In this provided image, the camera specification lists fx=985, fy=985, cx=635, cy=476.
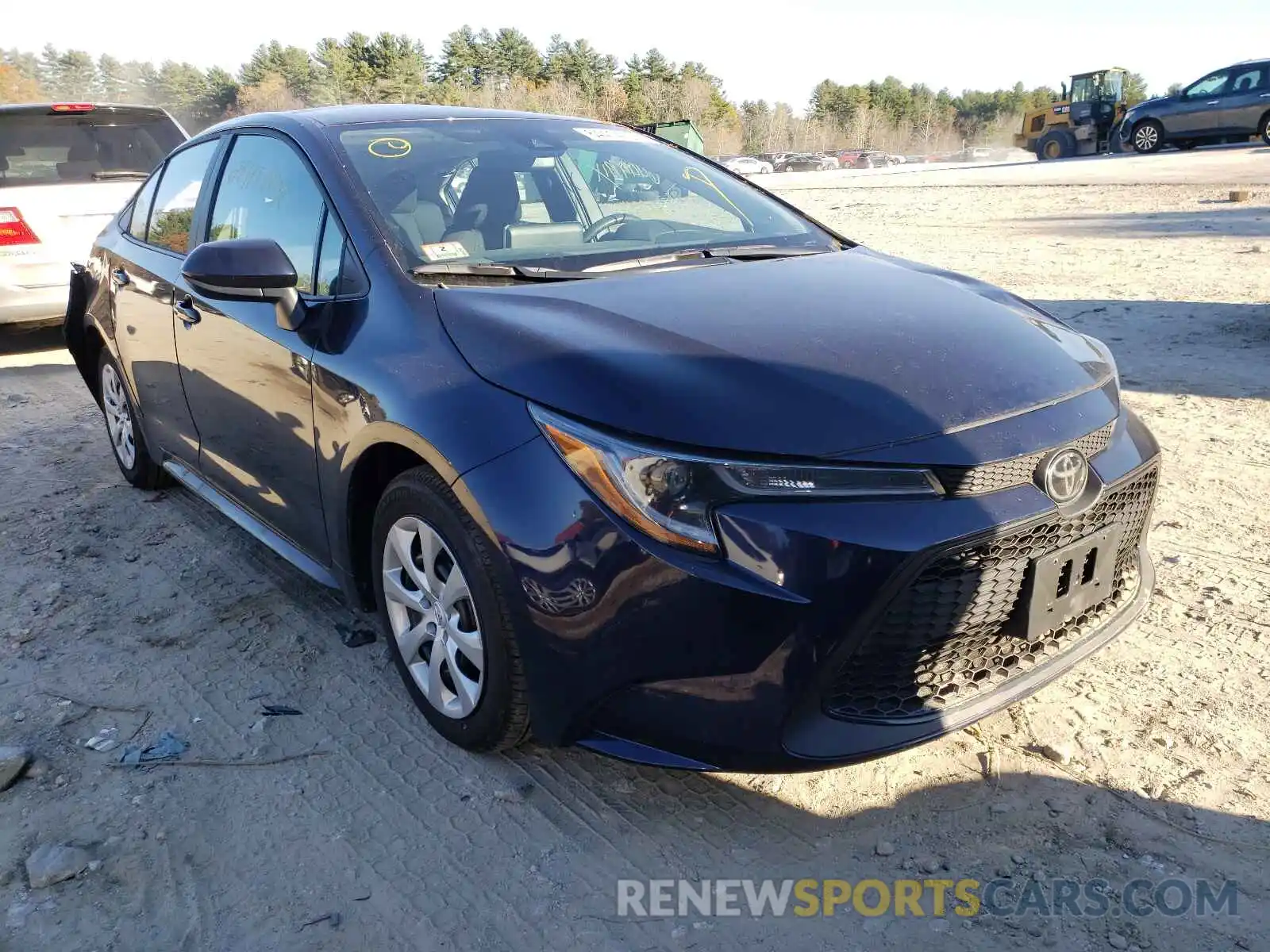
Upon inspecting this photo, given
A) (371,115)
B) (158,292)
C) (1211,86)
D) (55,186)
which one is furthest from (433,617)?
(1211,86)

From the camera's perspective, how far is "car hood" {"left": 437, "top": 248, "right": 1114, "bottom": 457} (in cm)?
203

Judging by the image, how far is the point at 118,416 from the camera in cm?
466

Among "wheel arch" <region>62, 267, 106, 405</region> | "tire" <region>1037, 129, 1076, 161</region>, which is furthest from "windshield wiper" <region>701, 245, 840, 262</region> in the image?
"tire" <region>1037, 129, 1076, 161</region>

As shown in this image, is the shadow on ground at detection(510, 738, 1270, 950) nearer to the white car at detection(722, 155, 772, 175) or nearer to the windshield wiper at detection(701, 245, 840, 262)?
the windshield wiper at detection(701, 245, 840, 262)

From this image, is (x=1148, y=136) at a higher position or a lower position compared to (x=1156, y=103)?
lower

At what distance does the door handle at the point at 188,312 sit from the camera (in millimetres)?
3441

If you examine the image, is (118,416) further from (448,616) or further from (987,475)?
(987,475)

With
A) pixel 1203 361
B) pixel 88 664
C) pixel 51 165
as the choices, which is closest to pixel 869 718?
pixel 88 664

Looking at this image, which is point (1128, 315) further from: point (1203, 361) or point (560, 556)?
point (560, 556)

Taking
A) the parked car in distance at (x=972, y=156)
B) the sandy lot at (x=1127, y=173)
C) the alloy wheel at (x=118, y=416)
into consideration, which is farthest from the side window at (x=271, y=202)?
the parked car in distance at (x=972, y=156)

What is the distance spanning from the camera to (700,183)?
3.63 m

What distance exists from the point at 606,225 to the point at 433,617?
1.39 meters

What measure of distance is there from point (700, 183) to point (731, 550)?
209 cm

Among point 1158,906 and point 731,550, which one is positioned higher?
point 731,550
